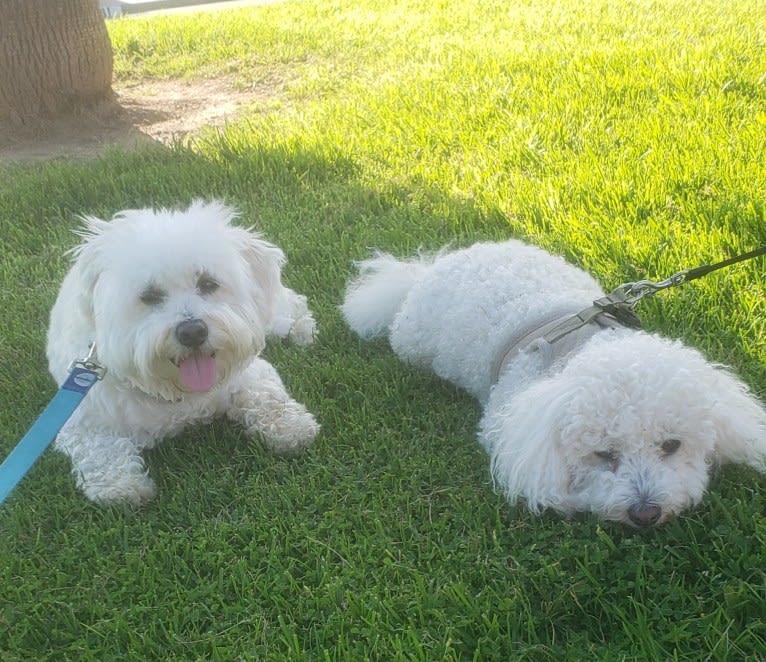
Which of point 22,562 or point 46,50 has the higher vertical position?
point 46,50

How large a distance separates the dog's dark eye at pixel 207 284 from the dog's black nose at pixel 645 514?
1710 millimetres

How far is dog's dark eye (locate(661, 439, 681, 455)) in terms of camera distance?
256 centimetres

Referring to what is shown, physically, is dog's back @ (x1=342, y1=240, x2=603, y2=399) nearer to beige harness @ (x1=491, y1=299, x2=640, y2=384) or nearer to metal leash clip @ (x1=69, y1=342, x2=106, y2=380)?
beige harness @ (x1=491, y1=299, x2=640, y2=384)

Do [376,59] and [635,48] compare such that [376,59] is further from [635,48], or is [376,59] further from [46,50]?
[46,50]

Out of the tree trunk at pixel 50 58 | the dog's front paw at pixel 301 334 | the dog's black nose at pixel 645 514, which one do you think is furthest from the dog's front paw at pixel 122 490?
the tree trunk at pixel 50 58

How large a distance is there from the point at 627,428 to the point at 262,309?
157cm

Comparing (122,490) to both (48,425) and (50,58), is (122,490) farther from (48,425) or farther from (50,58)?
(50,58)

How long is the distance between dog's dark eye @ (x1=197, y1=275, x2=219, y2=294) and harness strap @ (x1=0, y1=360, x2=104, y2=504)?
484 mm

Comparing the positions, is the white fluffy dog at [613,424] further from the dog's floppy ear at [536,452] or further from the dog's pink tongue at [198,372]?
the dog's pink tongue at [198,372]

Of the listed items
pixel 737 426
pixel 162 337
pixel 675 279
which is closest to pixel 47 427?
pixel 162 337

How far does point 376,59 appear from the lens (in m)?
8.84

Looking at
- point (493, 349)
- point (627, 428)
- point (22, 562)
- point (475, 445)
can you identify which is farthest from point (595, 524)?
point (22, 562)

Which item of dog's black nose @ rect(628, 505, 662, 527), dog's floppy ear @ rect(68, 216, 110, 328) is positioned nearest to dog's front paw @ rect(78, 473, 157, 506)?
dog's floppy ear @ rect(68, 216, 110, 328)

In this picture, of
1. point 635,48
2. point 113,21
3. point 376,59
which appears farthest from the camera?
point 113,21
